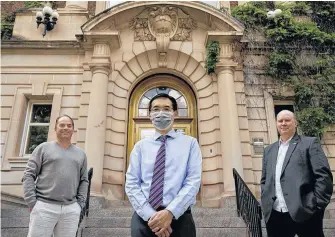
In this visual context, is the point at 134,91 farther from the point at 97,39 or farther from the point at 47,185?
the point at 47,185

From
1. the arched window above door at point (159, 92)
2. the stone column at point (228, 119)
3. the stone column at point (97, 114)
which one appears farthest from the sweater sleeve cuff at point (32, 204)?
the arched window above door at point (159, 92)

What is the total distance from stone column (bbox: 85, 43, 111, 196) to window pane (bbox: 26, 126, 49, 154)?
1.90m

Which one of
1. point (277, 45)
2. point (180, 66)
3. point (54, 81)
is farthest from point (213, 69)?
point (54, 81)

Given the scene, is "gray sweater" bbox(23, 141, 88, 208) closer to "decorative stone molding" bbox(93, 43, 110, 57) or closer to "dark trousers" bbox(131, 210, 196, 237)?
"dark trousers" bbox(131, 210, 196, 237)

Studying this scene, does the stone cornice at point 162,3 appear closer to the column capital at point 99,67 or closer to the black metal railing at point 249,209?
the column capital at point 99,67

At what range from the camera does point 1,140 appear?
930cm

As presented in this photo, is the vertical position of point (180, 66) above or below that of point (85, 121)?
above

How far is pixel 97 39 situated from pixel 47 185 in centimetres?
690

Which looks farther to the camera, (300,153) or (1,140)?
(1,140)

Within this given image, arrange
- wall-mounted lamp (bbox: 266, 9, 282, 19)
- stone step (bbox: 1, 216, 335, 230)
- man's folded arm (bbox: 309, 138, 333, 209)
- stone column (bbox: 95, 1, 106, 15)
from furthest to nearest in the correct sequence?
stone column (bbox: 95, 1, 106, 15), wall-mounted lamp (bbox: 266, 9, 282, 19), stone step (bbox: 1, 216, 335, 230), man's folded arm (bbox: 309, 138, 333, 209)

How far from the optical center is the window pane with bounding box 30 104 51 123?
10008mm

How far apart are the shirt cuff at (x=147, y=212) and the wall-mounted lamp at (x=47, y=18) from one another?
371 inches

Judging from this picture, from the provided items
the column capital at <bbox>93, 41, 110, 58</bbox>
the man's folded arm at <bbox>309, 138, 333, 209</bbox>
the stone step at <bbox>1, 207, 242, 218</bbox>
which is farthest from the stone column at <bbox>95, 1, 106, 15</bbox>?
the man's folded arm at <bbox>309, 138, 333, 209</bbox>

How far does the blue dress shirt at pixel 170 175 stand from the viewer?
247 centimetres
